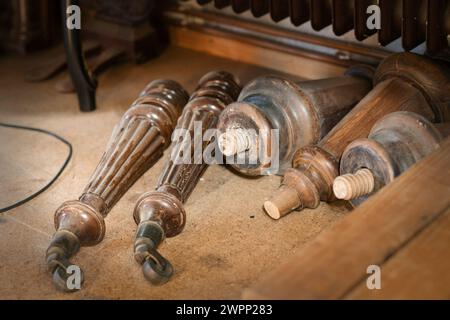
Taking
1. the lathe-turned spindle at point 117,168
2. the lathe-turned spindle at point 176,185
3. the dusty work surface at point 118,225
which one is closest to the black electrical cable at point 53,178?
the dusty work surface at point 118,225

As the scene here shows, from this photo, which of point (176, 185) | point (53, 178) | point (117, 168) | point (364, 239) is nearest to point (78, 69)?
point (53, 178)

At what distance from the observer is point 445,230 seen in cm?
128

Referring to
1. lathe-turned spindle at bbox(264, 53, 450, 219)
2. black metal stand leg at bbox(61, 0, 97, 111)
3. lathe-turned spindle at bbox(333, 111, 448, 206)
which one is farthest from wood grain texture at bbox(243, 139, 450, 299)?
black metal stand leg at bbox(61, 0, 97, 111)

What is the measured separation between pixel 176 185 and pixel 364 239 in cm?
63

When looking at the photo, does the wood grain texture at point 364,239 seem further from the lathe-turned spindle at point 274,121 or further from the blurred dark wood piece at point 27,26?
the blurred dark wood piece at point 27,26

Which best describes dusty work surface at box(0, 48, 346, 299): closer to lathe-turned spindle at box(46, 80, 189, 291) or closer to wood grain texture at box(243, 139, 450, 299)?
lathe-turned spindle at box(46, 80, 189, 291)

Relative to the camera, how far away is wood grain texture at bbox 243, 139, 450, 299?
1.13 metres

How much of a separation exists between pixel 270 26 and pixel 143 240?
1.28 m

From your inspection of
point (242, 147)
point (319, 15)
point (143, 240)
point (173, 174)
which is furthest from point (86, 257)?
point (319, 15)

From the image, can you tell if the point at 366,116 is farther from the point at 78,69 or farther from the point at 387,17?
the point at 78,69

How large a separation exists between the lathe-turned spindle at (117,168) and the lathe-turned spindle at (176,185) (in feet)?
0.23

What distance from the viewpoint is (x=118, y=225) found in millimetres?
1727

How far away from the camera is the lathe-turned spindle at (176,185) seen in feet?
4.93
